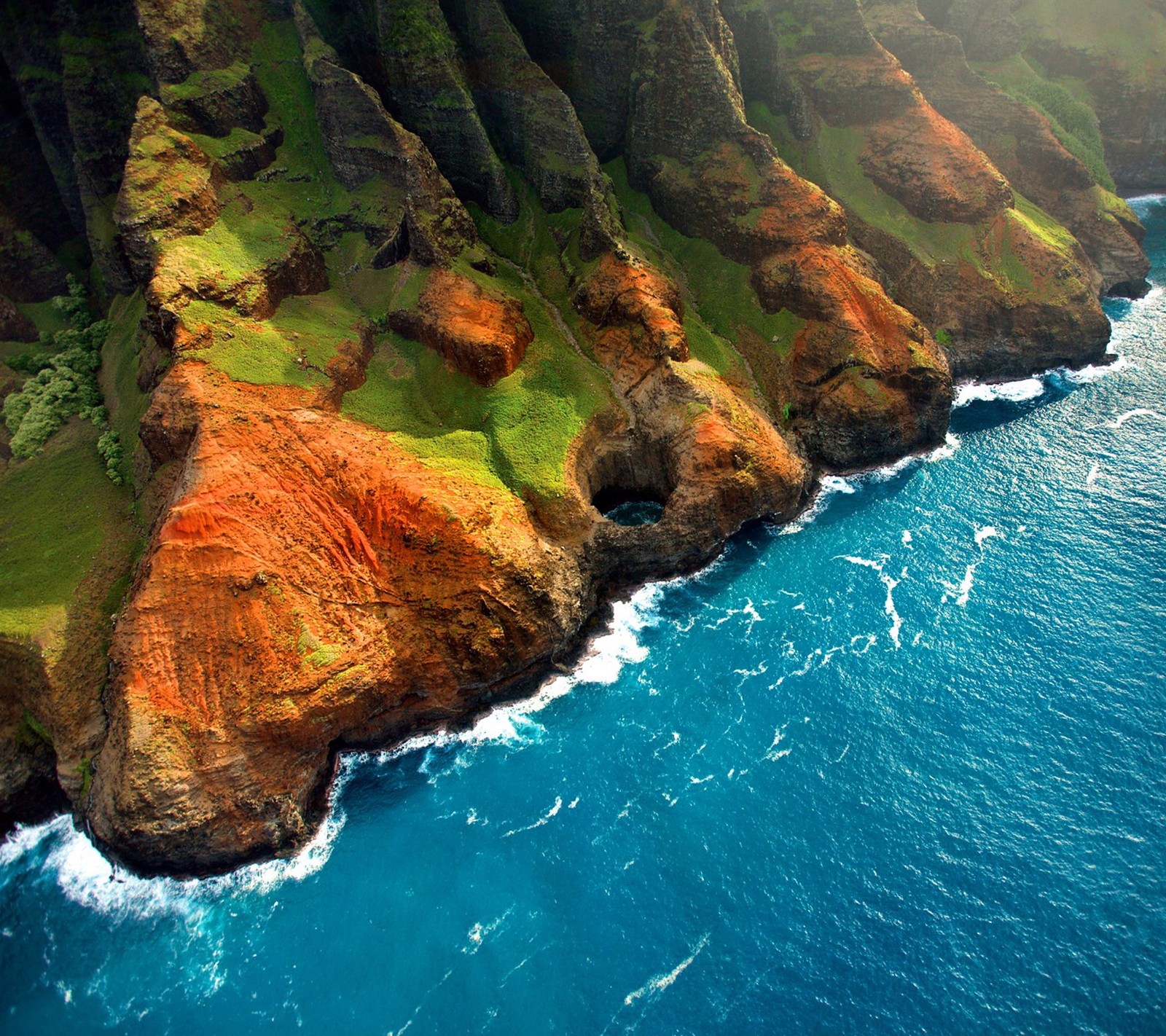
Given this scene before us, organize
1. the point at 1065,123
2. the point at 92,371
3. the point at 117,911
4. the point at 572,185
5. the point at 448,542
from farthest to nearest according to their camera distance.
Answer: the point at 1065,123, the point at 572,185, the point at 92,371, the point at 448,542, the point at 117,911

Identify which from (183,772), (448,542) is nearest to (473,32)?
(448,542)

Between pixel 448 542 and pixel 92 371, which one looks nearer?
pixel 448 542

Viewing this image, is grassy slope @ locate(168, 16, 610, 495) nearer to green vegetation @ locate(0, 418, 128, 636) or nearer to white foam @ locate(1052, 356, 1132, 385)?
green vegetation @ locate(0, 418, 128, 636)

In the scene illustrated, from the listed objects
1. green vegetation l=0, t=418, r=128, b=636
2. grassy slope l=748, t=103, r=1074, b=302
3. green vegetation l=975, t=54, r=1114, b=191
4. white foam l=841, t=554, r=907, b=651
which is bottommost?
white foam l=841, t=554, r=907, b=651

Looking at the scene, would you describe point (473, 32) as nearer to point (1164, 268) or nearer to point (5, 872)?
point (5, 872)

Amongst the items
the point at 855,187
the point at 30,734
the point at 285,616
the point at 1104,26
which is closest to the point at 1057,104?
the point at 1104,26

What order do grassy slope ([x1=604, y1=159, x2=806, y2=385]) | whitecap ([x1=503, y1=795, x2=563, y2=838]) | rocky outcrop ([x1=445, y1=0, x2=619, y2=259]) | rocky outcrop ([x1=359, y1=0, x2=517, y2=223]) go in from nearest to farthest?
whitecap ([x1=503, y1=795, x2=563, y2=838]) < rocky outcrop ([x1=359, y1=0, x2=517, y2=223]) < grassy slope ([x1=604, y1=159, x2=806, y2=385]) < rocky outcrop ([x1=445, y1=0, x2=619, y2=259])

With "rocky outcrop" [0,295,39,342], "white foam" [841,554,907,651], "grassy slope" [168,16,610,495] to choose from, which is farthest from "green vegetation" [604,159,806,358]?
"rocky outcrop" [0,295,39,342]
